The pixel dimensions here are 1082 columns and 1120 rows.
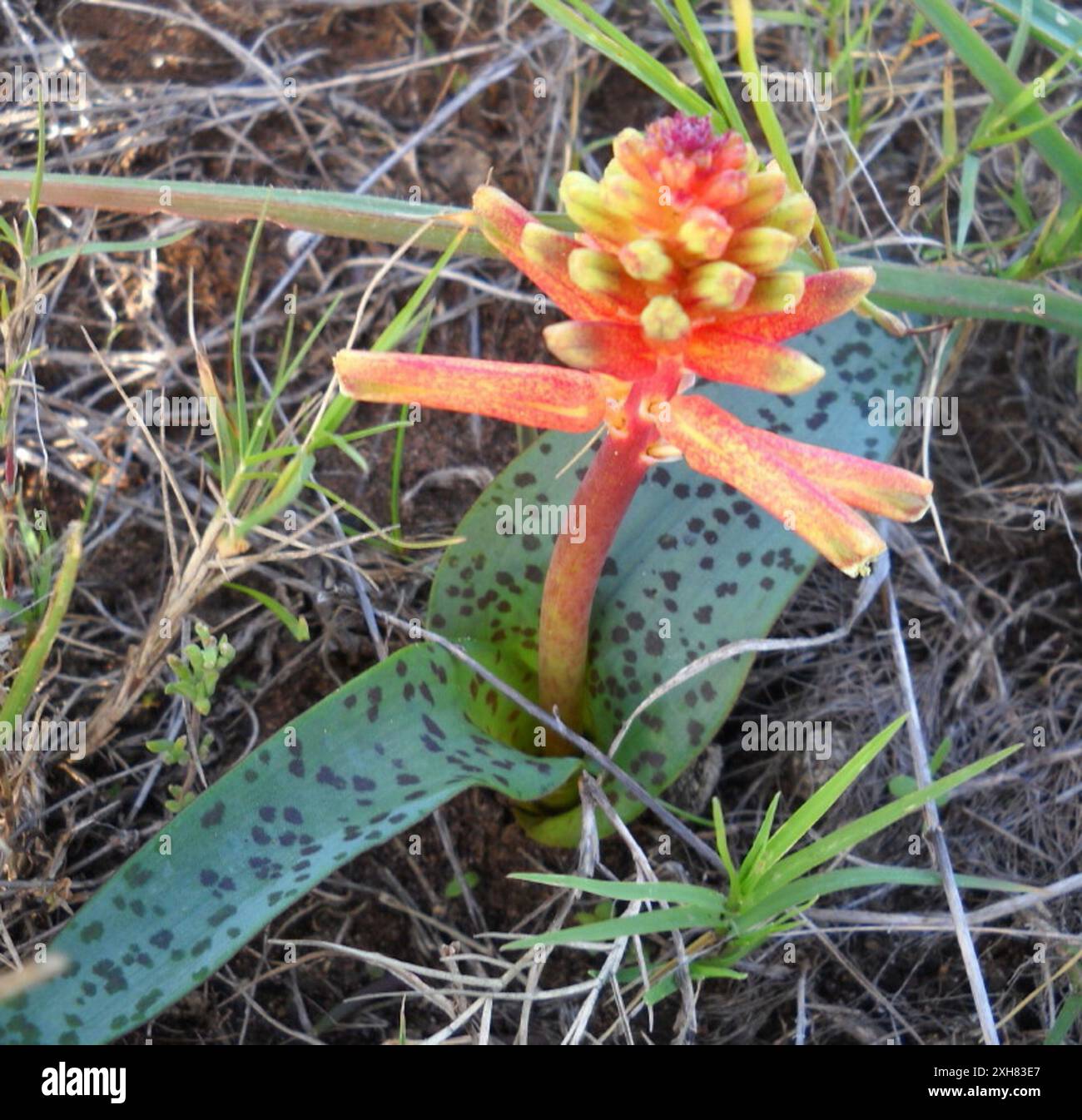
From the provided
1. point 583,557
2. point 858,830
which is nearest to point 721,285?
point 583,557

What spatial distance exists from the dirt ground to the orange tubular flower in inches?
35.3

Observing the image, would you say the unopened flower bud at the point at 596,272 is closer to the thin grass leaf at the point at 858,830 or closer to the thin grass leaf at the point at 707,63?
the thin grass leaf at the point at 707,63

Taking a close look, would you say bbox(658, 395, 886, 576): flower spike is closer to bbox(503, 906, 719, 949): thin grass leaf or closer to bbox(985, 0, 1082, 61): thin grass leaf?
bbox(503, 906, 719, 949): thin grass leaf

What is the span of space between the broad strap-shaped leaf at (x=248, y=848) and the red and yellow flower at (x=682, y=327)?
22.7 inches

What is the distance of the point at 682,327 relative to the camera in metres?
1.38

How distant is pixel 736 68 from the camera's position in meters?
2.96

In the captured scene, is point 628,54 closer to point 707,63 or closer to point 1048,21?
point 707,63

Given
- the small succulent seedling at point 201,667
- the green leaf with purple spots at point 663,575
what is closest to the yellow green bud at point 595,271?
the green leaf with purple spots at point 663,575

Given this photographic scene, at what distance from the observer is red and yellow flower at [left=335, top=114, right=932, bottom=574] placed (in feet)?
4.51

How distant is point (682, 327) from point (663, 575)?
0.83 metres

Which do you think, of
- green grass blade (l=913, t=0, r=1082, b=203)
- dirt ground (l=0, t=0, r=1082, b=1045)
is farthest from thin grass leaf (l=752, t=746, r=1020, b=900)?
green grass blade (l=913, t=0, r=1082, b=203)

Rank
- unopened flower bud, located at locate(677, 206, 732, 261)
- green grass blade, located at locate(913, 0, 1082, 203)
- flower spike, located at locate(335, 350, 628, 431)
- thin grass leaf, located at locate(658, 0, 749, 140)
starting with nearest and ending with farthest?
unopened flower bud, located at locate(677, 206, 732, 261), flower spike, located at locate(335, 350, 628, 431), thin grass leaf, located at locate(658, 0, 749, 140), green grass blade, located at locate(913, 0, 1082, 203)

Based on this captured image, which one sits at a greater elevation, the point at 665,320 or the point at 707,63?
the point at 707,63

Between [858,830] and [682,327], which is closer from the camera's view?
[682,327]
